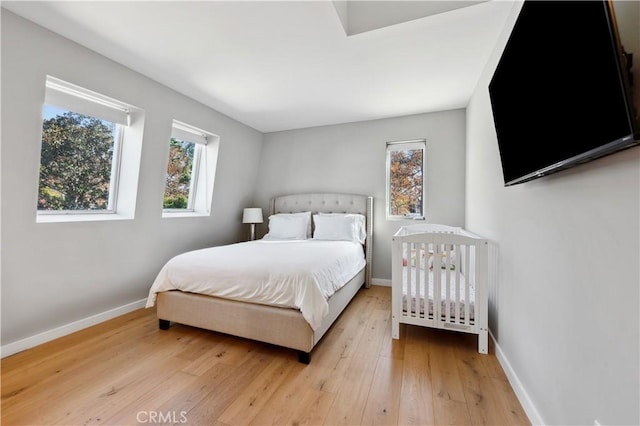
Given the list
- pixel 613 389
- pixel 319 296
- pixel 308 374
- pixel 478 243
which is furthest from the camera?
pixel 478 243

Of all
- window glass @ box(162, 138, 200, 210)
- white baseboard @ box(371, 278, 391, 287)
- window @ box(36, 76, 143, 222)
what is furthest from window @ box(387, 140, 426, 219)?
window @ box(36, 76, 143, 222)

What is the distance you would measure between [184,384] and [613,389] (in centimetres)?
206

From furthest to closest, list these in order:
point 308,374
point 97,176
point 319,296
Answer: point 97,176
point 319,296
point 308,374

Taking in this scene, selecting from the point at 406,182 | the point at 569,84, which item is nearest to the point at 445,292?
the point at 569,84

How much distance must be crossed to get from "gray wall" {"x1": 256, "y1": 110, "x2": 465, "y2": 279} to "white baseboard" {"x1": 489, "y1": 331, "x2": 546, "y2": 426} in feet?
6.53

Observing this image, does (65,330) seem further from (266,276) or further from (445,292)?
(445,292)

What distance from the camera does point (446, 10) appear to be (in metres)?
1.74

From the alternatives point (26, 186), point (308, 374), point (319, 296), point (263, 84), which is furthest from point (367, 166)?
point (26, 186)

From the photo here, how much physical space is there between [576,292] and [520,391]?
0.89 meters

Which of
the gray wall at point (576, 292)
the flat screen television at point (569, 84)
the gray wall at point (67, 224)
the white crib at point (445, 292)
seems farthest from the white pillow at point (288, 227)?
the flat screen television at point (569, 84)

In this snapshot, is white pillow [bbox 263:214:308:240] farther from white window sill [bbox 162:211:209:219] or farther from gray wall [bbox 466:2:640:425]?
gray wall [bbox 466:2:640:425]

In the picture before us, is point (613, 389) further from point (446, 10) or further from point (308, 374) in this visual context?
point (446, 10)

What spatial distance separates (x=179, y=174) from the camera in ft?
11.3

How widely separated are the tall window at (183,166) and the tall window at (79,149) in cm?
56
